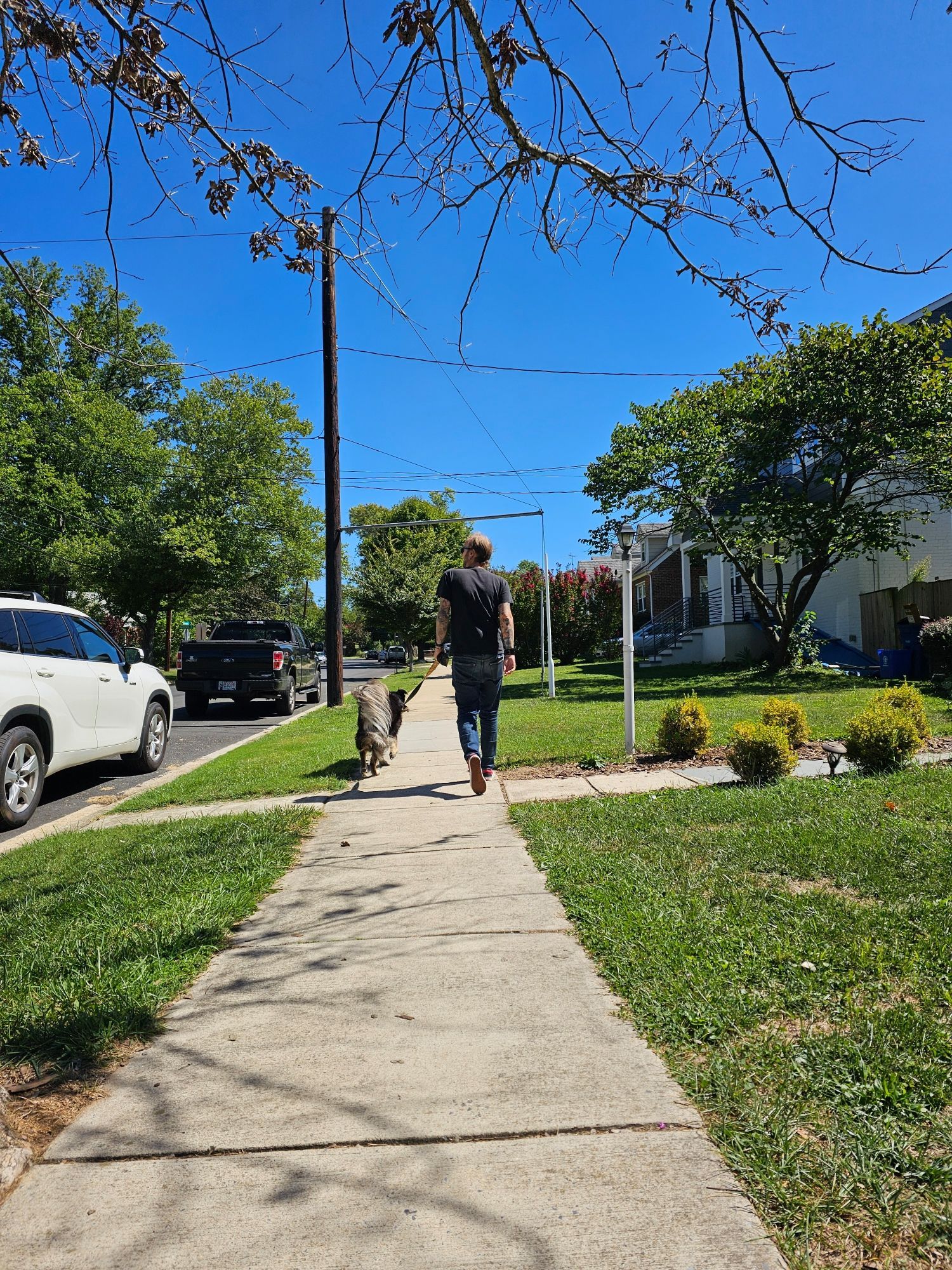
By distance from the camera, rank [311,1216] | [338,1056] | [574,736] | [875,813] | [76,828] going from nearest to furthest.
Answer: [311,1216]
[338,1056]
[875,813]
[76,828]
[574,736]

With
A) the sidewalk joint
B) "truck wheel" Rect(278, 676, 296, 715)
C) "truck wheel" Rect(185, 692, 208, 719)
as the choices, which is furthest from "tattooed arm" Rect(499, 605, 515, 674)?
"truck wheel" Rect(185, 692, 208, 719)

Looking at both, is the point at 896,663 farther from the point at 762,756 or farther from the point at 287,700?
the point at 287,700

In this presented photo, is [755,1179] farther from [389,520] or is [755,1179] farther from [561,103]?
[389,520]

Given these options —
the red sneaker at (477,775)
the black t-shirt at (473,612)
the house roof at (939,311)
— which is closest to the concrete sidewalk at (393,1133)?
the red sneaker at (477,775)

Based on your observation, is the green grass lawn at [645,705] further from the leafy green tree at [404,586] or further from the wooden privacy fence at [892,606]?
the leafy green tree at [404,586]

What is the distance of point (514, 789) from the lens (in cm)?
674

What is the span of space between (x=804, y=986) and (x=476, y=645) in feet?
13.2

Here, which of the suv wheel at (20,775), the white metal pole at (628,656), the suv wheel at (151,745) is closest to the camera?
the suv wheel at (20,775)

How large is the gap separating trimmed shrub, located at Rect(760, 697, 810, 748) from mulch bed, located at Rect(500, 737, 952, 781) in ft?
0.58

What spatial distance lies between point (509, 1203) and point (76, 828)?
5.86 m

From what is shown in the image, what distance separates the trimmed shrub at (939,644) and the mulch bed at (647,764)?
21.4 feet

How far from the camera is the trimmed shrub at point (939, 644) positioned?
13656 mm

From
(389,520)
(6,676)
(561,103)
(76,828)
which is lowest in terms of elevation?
(76,828)

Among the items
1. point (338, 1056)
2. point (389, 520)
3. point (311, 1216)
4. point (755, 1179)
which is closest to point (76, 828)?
point (338, 1056)
